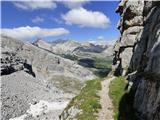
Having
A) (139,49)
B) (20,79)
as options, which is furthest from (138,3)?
(20,79)

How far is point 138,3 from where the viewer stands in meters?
71.9

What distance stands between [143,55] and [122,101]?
870cm

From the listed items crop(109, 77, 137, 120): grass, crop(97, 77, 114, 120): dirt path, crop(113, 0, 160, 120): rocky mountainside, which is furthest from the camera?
crop(97, 77, 114, 120): dirt path

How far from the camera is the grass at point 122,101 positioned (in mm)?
38938

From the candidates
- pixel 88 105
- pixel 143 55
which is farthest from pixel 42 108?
pixel 143 55

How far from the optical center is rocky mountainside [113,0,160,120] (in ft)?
105

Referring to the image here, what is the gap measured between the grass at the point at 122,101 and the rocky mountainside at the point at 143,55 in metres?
1.17

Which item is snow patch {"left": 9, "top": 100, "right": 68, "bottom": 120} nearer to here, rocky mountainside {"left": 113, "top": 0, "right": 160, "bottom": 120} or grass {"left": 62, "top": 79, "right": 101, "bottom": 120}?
rocky mountainside {"left": 113, "top": 0, "right": 160, "bottom": 120}

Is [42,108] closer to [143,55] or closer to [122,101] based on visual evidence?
[122,101]

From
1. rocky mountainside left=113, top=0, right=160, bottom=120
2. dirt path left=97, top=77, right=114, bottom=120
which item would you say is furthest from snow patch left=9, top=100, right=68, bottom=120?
dirt path left=97, top=77, right=114, bottom=120

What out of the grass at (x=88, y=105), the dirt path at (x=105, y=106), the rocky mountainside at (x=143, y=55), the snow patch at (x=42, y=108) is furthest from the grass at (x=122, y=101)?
the snow patch at (x=42, y=108)

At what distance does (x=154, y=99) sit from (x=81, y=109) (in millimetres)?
13726

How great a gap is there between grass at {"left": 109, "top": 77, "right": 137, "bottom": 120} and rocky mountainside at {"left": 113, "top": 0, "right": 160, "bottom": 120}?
3.83 ft

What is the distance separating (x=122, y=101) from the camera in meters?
45.2
